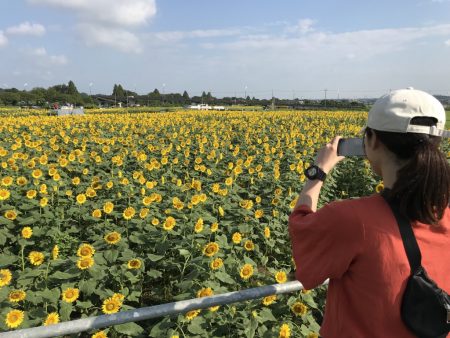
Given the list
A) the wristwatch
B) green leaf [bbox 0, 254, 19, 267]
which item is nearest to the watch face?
the wristwatch

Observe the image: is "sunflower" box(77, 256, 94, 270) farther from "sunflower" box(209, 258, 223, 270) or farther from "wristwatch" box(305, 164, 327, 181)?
"wristwatch" box(305, 164, 327, 181)

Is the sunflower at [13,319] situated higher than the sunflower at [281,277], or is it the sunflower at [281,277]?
the sunflower at [281,277]

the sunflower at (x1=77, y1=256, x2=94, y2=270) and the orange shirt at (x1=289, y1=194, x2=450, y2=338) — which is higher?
the orange shirt at (x1=289, y1=194, x2=450, y2=338)

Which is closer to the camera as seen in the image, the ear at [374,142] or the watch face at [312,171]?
the ear at [374,142]

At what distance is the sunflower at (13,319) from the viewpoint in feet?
7.88

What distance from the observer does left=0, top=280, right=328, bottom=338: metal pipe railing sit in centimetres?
151

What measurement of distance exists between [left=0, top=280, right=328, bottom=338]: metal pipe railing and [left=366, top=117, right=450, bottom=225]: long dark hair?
0.98 m

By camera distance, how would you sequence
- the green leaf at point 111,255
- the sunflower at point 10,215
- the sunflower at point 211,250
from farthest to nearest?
the sunflower at point 10,215 < the green leaf at point 111,255 < the sunflower at point 211,250

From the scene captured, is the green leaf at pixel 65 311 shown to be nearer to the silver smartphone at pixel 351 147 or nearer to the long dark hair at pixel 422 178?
the silver smartphone at pixel 351 147

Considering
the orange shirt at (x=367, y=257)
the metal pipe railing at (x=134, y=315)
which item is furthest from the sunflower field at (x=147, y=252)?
the orange shirt at (x=367, y=257)

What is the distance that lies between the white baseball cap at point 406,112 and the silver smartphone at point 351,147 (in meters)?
0.20

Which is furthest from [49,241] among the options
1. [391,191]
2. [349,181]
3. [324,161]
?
[349,181]

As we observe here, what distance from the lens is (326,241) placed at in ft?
3.80

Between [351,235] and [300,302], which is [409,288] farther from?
[300,302]
